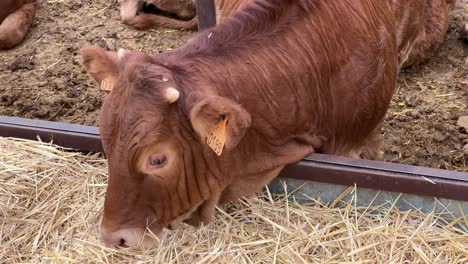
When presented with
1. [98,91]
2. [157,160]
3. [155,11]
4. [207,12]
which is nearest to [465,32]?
[207,12]

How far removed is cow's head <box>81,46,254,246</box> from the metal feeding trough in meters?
0.49

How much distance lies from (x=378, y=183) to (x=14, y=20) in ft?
12.7

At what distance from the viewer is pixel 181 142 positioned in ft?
8.58

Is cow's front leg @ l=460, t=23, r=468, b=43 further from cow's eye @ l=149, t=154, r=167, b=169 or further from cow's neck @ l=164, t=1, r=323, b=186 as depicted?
cow's eye @ l=149, t=154, r=167, b=169

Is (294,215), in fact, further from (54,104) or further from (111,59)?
(54,104)

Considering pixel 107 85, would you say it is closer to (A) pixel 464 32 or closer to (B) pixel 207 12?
(B) pixel 207 12

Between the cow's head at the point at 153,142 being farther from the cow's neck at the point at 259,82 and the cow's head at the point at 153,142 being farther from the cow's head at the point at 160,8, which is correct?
the cow's head at the point at 160,8

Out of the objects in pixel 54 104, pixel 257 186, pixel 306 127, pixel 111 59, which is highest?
pixel 111 59

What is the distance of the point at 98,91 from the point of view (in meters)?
4.88

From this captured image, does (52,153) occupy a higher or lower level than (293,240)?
lower

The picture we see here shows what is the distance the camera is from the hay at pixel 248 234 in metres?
2.92

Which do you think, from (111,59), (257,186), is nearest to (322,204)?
(257,186)

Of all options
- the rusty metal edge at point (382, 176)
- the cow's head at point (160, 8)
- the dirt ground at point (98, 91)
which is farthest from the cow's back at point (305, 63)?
the cow's head at point (160, 8)

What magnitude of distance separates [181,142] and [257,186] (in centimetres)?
54
